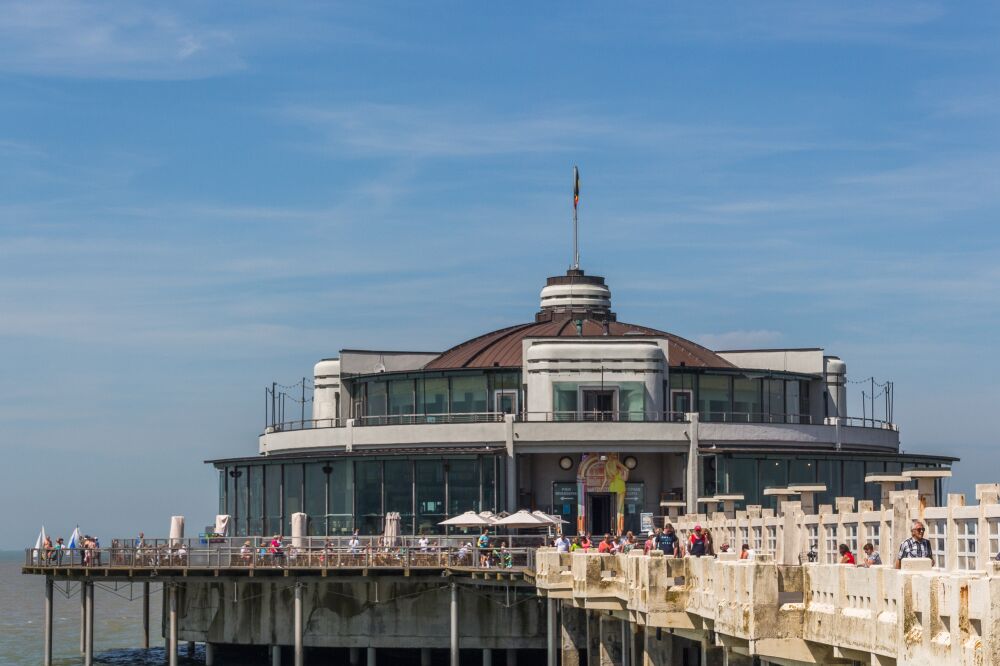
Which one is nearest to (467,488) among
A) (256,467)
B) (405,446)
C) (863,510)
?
(405,446)

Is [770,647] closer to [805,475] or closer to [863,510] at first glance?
[863,510]

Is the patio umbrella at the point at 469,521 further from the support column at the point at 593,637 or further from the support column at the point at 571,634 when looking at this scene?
the support column at the point at 593,637

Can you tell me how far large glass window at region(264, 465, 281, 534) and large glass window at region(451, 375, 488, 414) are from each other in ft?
25.7

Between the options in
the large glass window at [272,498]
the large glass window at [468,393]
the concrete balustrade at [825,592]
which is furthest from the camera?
the large glass window at [468,393]

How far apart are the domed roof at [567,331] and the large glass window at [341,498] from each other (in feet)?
27.2

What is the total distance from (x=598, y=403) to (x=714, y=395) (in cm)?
586

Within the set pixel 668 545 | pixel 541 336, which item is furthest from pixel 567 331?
pixel 668 545

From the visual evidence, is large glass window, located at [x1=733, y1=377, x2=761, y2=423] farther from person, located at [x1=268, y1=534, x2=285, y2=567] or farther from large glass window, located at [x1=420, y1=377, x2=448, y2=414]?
person, located at [x1=268, y1=534, x2=285, y2=567]

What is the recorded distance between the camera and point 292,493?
73.4m

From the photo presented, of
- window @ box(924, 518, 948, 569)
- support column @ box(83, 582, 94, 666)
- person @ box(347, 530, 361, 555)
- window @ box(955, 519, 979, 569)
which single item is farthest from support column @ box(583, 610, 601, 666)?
window @ box(924, 518, 948, 569)

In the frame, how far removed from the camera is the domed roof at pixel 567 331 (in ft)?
259

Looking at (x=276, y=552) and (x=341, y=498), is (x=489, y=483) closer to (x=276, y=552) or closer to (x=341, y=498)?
(x=341, y=498)

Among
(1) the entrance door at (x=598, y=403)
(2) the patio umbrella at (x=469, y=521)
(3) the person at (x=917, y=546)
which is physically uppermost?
(1) the entrance door at (x=598, y=403)

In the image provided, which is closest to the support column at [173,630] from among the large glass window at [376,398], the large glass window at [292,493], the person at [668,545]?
the large glass window at [292,493]
